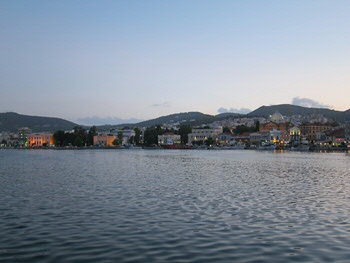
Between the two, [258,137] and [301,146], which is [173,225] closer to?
[301,146]

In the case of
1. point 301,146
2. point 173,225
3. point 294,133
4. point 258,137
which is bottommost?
point 173,225

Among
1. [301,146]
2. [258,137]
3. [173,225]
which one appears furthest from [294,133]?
[173,225]

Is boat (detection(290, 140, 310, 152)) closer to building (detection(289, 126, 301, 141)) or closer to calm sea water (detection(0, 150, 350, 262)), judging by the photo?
building (detection(289, 126, 301, 141))

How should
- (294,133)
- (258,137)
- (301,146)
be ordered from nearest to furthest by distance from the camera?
1. (301,146)
2. (258,137)
3. (294,133)

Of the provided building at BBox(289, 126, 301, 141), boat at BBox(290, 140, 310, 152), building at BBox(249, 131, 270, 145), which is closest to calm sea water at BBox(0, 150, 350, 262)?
boat at BBox(290, 140, 310, 152)

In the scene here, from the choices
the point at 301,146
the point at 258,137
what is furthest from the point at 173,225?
the point at 258,137

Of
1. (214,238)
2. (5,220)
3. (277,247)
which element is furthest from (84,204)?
(277,247)

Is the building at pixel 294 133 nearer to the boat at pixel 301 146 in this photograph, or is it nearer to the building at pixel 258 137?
the building at pixel 258 137

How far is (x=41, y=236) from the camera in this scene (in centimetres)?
1181

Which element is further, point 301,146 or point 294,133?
point 294,133

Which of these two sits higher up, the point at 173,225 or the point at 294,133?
the point at 294,133

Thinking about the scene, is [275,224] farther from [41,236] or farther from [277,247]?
[41,236]

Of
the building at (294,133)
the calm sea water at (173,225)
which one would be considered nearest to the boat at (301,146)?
the building at (294,133)

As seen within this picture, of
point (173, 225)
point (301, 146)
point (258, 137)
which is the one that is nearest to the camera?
point (173, 225)
